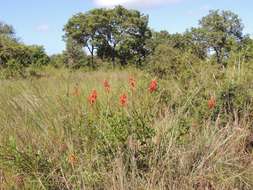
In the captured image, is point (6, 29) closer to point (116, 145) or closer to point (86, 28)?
point (86, 28)

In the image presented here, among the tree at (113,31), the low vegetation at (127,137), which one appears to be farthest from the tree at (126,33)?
the low vegetation at (127,137)

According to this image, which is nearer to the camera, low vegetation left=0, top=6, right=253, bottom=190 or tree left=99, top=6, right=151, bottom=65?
low vegetation left=0, top=6, right=253, bottom=190

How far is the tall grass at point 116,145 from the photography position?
3033 mm

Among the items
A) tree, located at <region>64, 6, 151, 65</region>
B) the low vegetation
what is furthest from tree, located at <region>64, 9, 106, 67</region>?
the low vegetation

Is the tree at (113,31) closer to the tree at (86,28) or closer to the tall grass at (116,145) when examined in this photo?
the tree at (86,28)

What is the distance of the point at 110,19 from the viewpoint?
46594 millimetres

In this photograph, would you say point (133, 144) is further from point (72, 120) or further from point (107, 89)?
point (107, 89)

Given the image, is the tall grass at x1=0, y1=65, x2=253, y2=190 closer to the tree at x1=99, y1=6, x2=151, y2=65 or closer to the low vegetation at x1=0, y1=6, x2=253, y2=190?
the low vegetation at x1=0, y1=6, x2=253, y2=190

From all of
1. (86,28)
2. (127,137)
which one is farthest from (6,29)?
(127,137)

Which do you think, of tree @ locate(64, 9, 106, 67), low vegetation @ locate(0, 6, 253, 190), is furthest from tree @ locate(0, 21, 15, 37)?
low vegetation @ locate(0, 6, 253, 190)

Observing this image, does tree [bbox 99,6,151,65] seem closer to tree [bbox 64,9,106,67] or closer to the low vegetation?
tree [bbox 64,9,106,67]

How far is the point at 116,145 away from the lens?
313 centimetres

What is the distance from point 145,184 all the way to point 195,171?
384 millimetres

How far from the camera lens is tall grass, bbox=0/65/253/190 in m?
3.03
